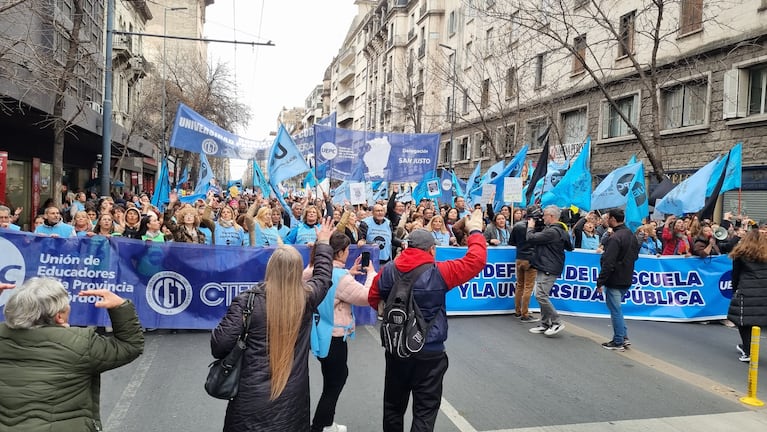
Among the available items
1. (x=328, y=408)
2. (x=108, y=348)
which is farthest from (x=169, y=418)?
(x=108, y=348)

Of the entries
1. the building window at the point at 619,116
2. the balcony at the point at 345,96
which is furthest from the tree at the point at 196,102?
the balcony at the point at 345,96

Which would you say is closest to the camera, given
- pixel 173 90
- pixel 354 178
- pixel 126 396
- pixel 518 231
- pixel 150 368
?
pixel 126 396

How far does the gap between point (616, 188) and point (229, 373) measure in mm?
9511

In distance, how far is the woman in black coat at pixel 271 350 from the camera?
2.88 m

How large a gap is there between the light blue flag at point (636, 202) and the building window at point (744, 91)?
331 inches

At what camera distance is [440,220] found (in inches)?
365

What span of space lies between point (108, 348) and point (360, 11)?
89.5m

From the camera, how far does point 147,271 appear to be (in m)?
7.35

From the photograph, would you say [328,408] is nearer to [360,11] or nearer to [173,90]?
[173,90]

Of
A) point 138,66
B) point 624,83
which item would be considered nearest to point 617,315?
point 624,83

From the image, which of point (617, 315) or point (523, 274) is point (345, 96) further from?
point (617, 315)

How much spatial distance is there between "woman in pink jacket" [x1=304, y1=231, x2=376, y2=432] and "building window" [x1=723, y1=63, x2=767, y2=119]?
1640 cm

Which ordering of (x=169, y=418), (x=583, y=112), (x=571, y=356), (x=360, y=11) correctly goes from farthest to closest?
(x=360, y=11) < (x=583, y=112) < (x=571, y=356) < (x=169, y=418)

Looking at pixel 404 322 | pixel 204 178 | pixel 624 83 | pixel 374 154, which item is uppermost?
pixel 624 83
